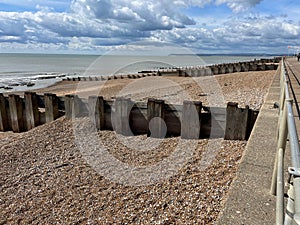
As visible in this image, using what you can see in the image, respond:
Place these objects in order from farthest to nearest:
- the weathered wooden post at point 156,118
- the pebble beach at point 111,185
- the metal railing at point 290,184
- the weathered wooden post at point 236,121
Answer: the weathered wooden post at point 156,118 → the weathered wooden post at point 236,121 → the pebble beach at point 111,185 → the metal railing at point 290,184

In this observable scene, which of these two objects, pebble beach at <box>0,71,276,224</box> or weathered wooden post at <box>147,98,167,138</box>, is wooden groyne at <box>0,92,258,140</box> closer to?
weathered wooden post at <box>147,98,167,138</box>

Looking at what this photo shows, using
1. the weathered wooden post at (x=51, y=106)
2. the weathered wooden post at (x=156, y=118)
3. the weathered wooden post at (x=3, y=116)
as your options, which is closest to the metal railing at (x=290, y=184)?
the weathered wooden post at (x=156, y=118)

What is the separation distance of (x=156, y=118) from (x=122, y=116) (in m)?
0.94

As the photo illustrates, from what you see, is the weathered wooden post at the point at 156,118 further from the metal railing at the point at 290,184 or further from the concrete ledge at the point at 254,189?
the metal railing at the point at 290,184

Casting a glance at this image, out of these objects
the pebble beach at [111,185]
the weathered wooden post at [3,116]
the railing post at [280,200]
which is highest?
the railing post at [280,200]

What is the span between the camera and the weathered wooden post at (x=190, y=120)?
18.5 feet

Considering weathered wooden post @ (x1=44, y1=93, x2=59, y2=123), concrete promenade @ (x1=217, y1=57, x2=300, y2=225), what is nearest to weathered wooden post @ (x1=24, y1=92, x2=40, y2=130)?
weathered wooden post @ (x1=44, y1=93, x2=59, y2=123)

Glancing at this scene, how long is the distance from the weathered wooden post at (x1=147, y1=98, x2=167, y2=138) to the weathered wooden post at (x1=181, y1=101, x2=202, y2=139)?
51 centimetres

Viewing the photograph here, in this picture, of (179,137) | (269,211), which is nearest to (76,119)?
(179,137)

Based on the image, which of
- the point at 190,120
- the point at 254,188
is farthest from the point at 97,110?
the point at 254,188

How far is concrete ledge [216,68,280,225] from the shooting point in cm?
237

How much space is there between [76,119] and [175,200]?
462 centimetres

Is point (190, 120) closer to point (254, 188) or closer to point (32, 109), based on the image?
point (254, 188)

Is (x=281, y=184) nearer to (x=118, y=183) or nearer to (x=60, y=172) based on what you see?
(x=118, y=183)
